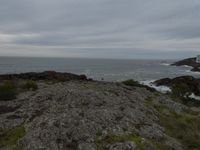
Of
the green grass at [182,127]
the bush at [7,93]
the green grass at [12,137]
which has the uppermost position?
the bush at [7,93]

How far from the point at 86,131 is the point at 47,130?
5.52ft

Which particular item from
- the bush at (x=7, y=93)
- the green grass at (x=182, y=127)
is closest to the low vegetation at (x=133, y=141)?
the green grass at (x=182, y=127)

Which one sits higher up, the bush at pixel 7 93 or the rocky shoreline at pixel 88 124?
the bush at pixel 7 93

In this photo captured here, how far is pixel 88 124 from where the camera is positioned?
14.8 metres

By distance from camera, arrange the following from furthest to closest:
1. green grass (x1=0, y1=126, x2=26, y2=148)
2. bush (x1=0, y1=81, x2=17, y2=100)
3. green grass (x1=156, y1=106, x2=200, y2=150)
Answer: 1. bush (x1=0, y1=81, x2=17, y2=100)
2. green grass (x1=156, y1=106, x2=200, y2=150)
3. green grass (x1=0, y1=126, x2=26, y2=148)

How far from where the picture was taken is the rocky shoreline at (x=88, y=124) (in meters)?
13.3

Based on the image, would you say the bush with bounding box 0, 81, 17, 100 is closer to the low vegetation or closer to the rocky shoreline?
the rocky shoreline

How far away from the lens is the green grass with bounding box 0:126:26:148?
13.3 m

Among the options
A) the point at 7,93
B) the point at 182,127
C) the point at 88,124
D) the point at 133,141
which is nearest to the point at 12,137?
the point at 88,124

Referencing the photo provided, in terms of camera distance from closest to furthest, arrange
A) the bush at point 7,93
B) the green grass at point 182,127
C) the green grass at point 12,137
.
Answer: the green grass at point 12,137 < the green grass at point 182,127 < the bush at point 7,93

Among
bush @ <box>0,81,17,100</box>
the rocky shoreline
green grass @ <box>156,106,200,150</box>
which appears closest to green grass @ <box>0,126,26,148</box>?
the rocky shoreline

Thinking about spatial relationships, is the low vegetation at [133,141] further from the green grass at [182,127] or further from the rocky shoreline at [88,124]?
the green grass at [182,127]

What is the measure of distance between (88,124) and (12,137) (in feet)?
11.1

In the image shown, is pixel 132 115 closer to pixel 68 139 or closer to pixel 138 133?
pixel 138 133
